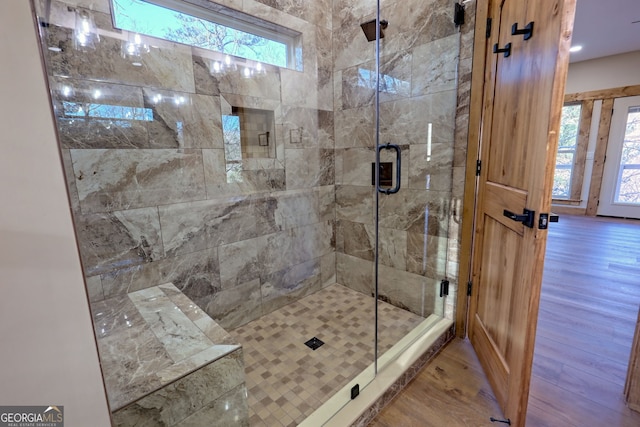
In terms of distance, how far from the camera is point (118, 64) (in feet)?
5.21

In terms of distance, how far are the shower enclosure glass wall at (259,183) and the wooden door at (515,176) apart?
0.99 ft

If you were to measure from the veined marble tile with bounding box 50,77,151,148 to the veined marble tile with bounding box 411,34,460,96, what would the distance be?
1.93 m

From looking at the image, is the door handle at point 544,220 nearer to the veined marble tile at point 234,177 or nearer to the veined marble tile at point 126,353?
the veined marble tile at point 126,353

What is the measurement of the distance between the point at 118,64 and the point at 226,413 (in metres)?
1.90

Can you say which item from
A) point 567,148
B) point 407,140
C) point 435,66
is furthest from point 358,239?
point 567,148

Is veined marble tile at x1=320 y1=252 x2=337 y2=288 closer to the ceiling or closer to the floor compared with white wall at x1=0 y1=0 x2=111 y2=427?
closer to the floor

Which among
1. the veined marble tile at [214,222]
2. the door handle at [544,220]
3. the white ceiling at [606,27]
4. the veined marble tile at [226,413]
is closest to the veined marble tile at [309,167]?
the veined marble tile at [214,222]

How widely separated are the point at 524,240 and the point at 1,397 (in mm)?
1603

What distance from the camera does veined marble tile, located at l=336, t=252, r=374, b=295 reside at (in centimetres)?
274

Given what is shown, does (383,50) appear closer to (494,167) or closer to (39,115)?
(494,167)

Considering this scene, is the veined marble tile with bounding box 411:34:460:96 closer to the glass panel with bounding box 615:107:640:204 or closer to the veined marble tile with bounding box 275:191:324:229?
the veined marble tile with bounding box 275:191:324:229

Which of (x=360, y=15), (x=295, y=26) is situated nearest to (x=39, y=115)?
(x=295, y=26)

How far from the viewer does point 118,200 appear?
165 centimetres

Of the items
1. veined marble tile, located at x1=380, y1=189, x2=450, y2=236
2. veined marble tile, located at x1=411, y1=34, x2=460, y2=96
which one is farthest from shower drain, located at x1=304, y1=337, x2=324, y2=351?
veined marble tile, located at x1=411, y1=34, x2=460, y2=96
